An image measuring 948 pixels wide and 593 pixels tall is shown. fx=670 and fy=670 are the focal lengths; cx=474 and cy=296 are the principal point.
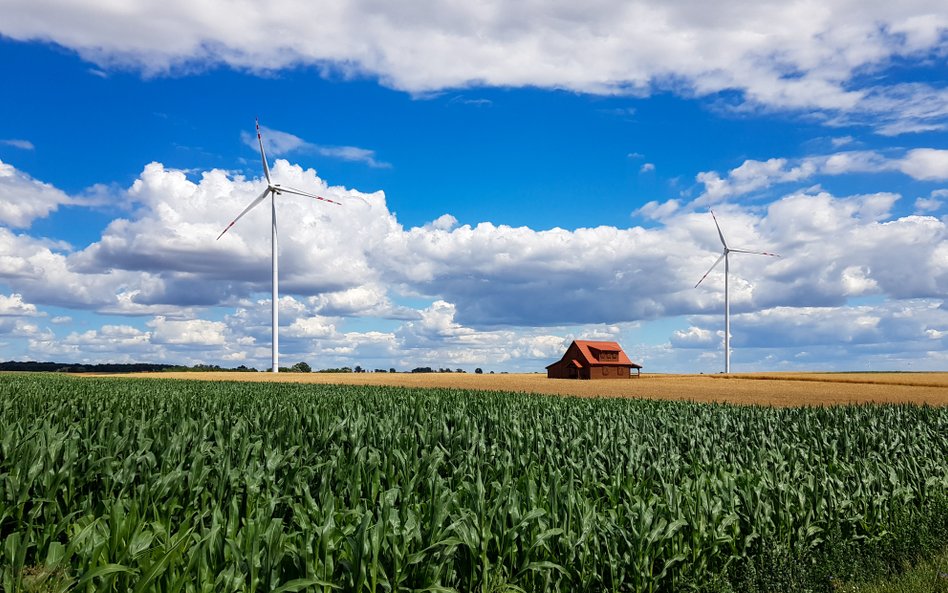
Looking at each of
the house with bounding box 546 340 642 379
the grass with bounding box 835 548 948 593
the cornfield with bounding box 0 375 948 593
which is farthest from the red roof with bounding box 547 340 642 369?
the grass with bounding box 835 548 948 593

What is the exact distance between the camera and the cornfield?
20.2 ft

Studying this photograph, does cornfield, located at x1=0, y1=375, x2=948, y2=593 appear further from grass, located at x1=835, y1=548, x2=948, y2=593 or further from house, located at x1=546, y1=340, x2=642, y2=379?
house, located at x1=546, y1=340, x2=642, y2=379

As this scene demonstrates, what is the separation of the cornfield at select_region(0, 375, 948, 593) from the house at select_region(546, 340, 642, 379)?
57.1 metres

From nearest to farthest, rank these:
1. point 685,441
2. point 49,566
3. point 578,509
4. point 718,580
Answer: point 49,566 < point 578,509 < point 718,580 < point 685,441

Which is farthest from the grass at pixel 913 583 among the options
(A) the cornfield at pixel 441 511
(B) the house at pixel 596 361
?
(B) the house at pixel 596 361

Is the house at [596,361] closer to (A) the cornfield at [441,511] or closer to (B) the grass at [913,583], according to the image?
(A) the cornfield at [441,511]

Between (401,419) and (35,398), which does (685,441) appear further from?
(35,398)

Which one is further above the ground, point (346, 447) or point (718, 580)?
point (346, 447)

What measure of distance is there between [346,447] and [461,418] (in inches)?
127

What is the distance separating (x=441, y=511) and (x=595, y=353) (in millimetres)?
70365

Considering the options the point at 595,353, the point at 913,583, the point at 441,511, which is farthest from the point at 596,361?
the point at 441,511

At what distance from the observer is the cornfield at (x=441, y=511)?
6152mm

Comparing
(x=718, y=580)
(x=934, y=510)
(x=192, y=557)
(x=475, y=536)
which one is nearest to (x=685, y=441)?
(x=934, y=510)

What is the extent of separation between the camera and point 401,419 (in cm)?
1855
